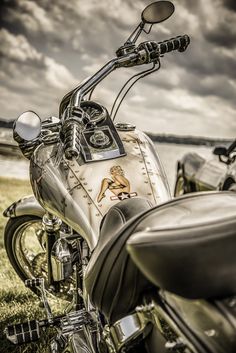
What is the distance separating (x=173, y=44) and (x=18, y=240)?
1.61m

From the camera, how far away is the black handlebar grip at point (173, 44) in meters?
2.32

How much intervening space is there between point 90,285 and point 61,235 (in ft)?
2.89

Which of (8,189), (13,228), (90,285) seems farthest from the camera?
(8,189)

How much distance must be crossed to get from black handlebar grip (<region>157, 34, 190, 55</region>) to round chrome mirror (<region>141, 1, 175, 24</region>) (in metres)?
0.11

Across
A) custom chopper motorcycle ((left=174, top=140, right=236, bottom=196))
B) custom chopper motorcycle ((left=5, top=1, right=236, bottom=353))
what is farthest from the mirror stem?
custom chopper motorcycle ((left=174, top=140, right=236, bottom=196))

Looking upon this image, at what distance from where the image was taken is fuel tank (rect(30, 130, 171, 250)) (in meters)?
2.03

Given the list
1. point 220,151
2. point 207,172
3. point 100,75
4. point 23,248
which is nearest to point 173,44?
point 100,75

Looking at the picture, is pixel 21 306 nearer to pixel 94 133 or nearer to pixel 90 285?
pixel 94 133

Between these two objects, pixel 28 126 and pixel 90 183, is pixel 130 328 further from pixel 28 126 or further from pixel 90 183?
pixel 28 126

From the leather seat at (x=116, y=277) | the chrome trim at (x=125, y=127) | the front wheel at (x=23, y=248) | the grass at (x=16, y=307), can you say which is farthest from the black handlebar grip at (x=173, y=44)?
the grass at (x=16, y=307)

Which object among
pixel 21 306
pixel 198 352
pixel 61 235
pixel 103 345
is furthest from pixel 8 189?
pixel 198 352

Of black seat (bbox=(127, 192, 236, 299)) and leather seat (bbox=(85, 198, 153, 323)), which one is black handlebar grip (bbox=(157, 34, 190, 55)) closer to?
leather seat (bbox=(85, 198, 153, 323))

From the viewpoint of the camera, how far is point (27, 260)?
3195 millimetres

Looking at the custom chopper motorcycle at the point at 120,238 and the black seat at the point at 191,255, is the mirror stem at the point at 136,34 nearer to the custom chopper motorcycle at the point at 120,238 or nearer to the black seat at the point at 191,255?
the custom chopper motorcycle at the point at 120,238
